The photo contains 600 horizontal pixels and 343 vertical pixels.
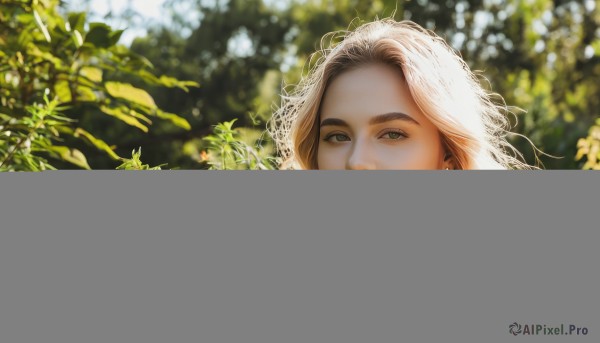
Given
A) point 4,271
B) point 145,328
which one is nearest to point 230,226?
point 145,328

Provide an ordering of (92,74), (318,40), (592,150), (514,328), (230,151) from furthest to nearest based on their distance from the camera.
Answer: (318,40)
(592,150)
(92,74)
(230,151)
(514,328)

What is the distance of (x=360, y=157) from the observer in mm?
1332

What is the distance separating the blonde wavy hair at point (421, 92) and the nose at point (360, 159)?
143 mm

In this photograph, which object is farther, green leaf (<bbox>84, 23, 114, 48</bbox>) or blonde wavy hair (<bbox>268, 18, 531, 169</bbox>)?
green leaf (<bbox>84, 23, 114, 48</bbox>)

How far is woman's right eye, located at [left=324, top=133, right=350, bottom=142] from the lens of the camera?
4.64 ft

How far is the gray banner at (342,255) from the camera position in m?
0.78

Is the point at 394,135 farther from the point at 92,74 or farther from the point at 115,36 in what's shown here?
the point at 92,74

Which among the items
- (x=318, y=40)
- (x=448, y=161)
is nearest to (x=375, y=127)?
(x=448, y=161)

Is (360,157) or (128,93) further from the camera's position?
(128,93)

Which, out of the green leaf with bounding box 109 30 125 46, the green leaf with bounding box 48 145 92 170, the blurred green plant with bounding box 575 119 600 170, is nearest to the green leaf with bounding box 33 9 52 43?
the green leaf with bounding box 109 30 125 46

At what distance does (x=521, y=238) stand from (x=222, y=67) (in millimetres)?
9028

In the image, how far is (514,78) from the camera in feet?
30.6

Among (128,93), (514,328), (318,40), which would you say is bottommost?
(514,328)

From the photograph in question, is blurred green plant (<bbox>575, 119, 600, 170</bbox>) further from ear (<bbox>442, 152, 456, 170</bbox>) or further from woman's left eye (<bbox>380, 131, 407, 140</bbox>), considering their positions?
woman's left eye (<bbox>380, 131, 407, 140</bbox>)
